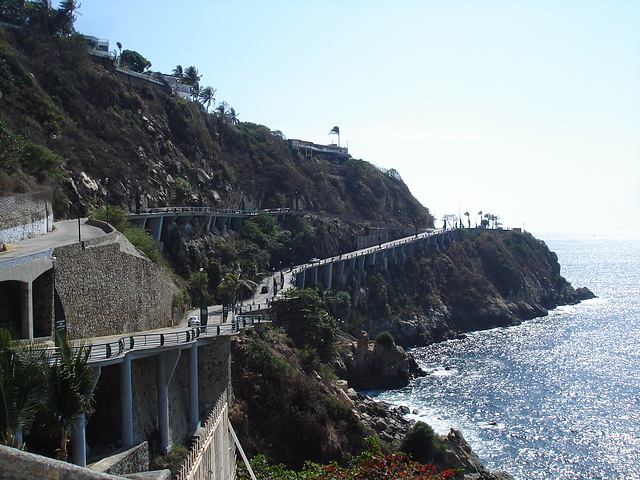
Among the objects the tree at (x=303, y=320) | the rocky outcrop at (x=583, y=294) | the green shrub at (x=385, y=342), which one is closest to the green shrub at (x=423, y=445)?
the tree at (x=303, y=320)

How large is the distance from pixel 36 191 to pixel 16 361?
27428 mm

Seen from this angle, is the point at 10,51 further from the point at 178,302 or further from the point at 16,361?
the point at 16,361

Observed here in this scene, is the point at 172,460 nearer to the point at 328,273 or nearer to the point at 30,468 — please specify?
the point at 30,468

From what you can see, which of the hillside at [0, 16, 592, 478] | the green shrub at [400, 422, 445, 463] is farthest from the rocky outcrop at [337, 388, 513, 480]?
the green shrub at [400, 422, 445, 463]

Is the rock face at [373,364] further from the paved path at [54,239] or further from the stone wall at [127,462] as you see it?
the stone wall at [127,462]

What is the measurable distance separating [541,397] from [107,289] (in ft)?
150

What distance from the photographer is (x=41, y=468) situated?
10.0 meters

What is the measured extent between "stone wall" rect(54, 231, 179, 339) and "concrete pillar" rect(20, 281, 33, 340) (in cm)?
202

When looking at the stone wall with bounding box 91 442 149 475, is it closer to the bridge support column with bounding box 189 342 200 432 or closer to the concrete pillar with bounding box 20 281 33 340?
the bridge support column with bounding box 189 342 200 432

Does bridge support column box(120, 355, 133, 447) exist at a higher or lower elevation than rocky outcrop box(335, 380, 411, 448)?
higher

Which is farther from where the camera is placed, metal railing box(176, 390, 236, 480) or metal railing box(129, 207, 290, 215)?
metal railing box(129, 207, 290, 215)

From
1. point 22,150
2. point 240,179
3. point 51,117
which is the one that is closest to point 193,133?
point 240,179

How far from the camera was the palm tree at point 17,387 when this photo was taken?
13.2 metres

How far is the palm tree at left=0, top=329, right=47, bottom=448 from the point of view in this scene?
43.4 feet
